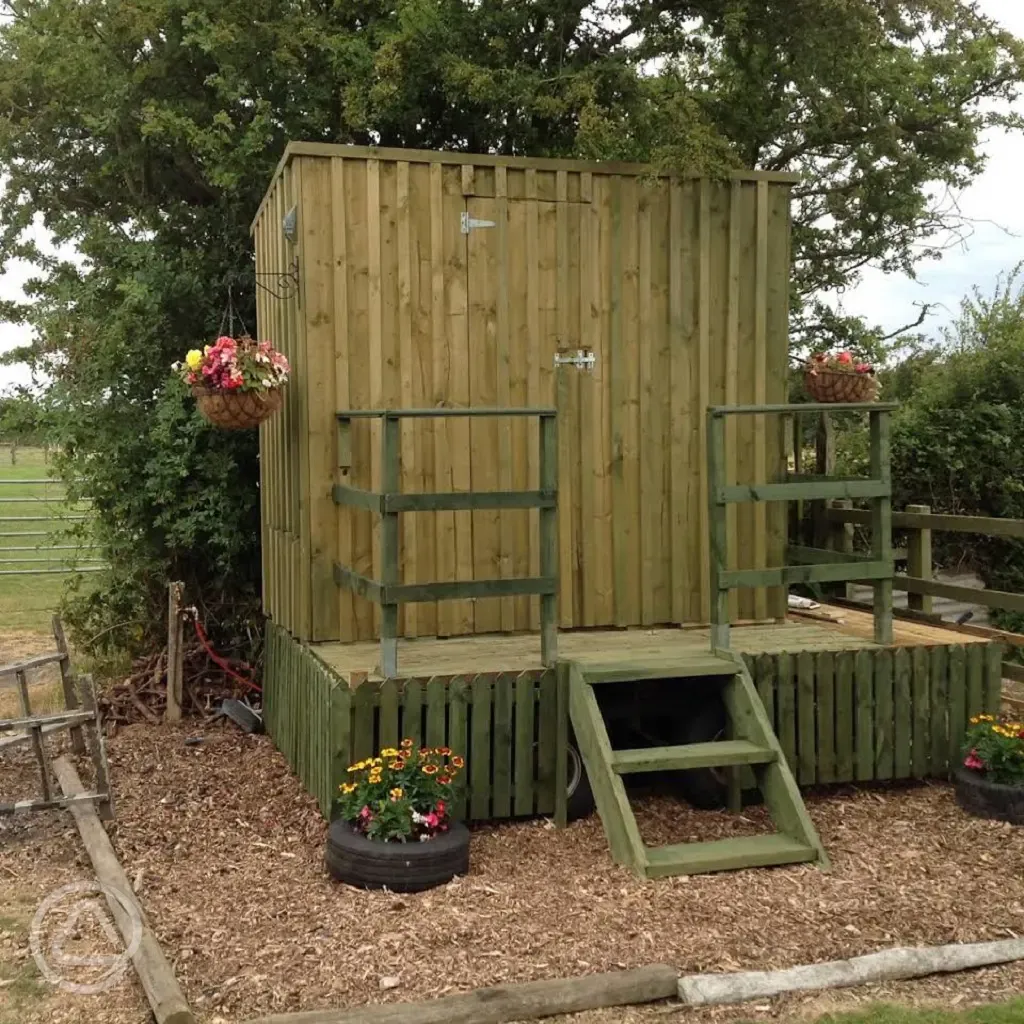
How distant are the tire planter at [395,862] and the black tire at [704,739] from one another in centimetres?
Result: 164

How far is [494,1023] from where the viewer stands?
3705 mm

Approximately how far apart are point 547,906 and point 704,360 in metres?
3.83

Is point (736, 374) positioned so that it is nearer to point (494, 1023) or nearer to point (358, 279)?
point (358, 279)

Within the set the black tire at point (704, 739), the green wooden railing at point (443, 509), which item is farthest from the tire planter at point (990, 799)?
the green wooden railing at point (443, 509)

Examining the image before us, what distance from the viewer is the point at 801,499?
620 centimetres

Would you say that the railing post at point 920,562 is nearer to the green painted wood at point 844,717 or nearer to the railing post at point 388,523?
the green painted wood at point 844,717

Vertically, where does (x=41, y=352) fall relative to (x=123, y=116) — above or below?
below

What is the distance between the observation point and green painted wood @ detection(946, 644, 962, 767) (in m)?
6.55

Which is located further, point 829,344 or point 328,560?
point 829,344

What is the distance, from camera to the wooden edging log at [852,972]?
3887 millimetres

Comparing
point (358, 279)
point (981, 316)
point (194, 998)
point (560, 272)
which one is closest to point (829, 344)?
point (981, 316)

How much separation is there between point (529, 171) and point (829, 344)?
25.9 feet

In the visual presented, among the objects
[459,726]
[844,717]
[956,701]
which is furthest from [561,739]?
[956,701]

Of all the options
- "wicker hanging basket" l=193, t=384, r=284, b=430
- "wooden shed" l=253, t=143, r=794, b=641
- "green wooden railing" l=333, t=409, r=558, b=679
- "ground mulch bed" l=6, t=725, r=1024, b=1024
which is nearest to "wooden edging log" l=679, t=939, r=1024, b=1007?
"ground mulch bed" l=6, t=725, r=1024, b=1024
